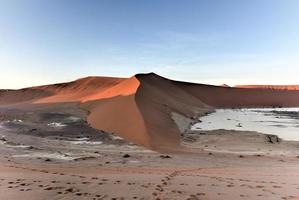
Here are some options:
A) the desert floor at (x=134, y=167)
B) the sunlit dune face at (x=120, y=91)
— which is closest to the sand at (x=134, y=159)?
the desert floor at (x=134, y=167)

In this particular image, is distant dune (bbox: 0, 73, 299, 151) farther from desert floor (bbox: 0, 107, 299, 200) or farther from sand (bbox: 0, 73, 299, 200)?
desert floor (bbox: 0, 107, 299, 200)

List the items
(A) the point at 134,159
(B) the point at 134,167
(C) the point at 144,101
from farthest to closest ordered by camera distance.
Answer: (C) the point at 144,101 < (A) the point at 134,159 < (B) the point at 134,167

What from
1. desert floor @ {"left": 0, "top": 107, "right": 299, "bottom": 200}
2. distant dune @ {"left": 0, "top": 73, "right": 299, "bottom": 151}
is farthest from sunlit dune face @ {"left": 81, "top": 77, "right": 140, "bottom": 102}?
desert floor @ {"left": 0, "top": 107, "right": 299, "bottom": 200}

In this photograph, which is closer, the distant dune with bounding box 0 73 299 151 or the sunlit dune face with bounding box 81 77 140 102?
the distant dune with bounding box 0 73 299 151

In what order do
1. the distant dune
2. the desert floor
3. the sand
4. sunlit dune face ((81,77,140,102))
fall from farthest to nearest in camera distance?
sunlit dune face ((81,77,140,102)) < the distant dune < the sand < the desert floor

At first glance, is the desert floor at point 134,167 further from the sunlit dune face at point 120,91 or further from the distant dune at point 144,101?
the sunlit dune face at point 120,91

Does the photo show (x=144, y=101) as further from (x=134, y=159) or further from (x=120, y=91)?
(x=134, y=159)

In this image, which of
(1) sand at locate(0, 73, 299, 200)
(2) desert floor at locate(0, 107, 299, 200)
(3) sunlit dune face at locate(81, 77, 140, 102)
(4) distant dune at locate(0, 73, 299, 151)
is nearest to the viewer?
(2) desert floor at locate(0, 107, 299, 200)

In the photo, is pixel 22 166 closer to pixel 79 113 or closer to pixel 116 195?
pixel 116 195

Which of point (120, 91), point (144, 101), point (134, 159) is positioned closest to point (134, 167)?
point (134, 159)
